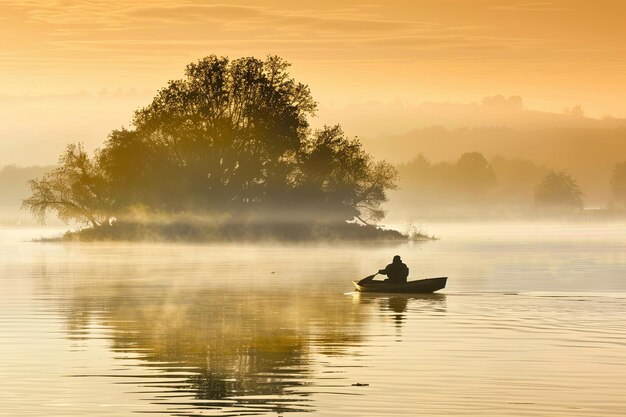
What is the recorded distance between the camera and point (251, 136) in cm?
12288

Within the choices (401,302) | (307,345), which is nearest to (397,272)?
(401,302)

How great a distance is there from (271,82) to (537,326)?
85.1 meters

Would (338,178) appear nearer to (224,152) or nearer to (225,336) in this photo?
(224,152)

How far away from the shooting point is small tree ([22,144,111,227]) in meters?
130

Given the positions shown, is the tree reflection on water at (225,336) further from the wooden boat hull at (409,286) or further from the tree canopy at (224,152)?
the tree canopy at (224,152)

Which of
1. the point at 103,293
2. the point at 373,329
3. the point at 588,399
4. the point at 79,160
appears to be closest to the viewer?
the point at 588,399

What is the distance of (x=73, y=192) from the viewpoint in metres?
132

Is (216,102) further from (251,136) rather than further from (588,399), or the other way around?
(588,399)

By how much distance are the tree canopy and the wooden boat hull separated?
66860mm

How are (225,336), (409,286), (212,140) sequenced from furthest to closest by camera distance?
(212,140) < (409,286) < (225,336)

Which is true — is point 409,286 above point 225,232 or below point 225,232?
below

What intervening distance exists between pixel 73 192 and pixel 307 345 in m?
99.3

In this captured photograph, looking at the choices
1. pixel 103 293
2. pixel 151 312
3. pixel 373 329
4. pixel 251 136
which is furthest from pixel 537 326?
pixel 251 136

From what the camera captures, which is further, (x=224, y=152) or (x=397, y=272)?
(x=224, y=152)
